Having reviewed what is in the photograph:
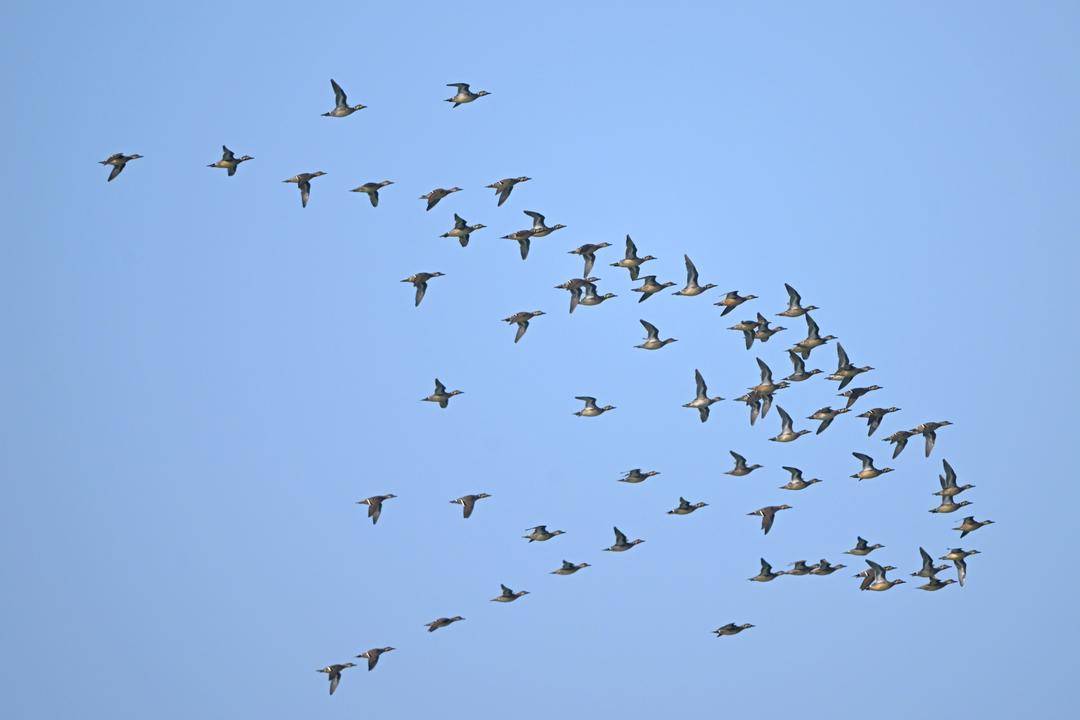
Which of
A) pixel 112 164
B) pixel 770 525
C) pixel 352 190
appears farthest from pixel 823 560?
pixel 112 164

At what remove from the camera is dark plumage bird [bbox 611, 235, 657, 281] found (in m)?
106

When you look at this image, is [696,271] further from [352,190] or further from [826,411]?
[352,190]

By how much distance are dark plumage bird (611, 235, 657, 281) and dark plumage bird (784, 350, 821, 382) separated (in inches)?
324

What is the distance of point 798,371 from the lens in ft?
351

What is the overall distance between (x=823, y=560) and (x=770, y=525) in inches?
158

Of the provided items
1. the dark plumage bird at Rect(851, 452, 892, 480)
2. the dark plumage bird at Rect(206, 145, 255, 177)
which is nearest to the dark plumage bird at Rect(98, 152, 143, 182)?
the dark plumage bird at Rect(206, 145, 255, 177)

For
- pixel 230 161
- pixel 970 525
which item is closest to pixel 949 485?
pixel 970 525

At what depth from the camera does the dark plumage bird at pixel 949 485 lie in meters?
103

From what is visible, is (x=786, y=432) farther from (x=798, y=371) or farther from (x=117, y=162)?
(x=117, y=162)

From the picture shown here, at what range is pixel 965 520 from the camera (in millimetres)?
104562

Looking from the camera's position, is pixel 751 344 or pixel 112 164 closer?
pixel 112 164

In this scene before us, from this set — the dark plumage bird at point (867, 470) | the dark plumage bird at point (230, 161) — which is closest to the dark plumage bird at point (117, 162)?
the dark plumage bird at point (230, 161)

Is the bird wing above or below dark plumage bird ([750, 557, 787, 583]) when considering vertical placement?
above

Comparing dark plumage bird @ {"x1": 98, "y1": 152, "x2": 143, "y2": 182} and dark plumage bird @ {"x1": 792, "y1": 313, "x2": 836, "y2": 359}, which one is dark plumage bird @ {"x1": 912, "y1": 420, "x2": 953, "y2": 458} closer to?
dark plumage bird @ {"x1": 792, "y1": 313, "x2": 836, "y2": 359}
